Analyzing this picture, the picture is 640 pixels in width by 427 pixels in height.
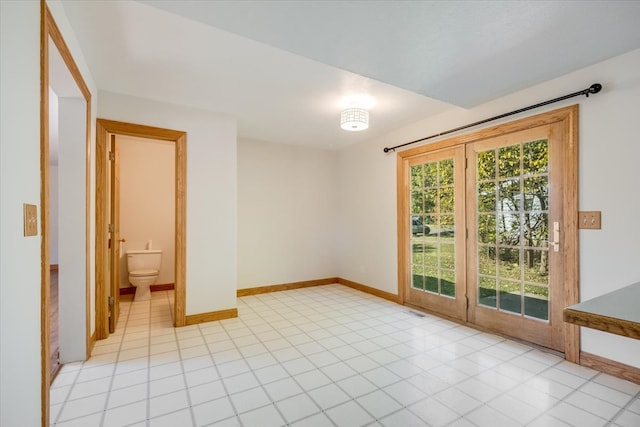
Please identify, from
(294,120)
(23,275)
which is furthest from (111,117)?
(23,275)

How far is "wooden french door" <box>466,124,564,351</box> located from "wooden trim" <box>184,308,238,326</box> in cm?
277

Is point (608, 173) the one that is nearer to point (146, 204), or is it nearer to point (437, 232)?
point (437, 232)

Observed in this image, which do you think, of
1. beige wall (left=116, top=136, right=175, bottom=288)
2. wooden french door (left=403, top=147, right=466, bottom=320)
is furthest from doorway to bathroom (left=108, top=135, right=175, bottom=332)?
wooden french door (left=403, top=147, right=466, bottom=320)

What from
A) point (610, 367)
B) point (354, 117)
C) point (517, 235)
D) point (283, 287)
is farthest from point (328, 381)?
point (283, 287)

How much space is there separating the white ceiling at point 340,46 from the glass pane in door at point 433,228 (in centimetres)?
91

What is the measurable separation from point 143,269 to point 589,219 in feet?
17.5

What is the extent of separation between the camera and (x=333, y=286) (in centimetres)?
529

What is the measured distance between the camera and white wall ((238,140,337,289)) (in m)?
4.77

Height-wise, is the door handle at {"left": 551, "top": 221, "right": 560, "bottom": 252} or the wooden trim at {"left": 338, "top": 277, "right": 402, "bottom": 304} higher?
the door handle at {"left": 551, "top": 221, "right": 560, "bottom": 252}

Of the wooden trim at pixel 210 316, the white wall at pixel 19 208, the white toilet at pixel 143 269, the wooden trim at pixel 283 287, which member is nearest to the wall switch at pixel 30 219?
the white wall at pixel 19 208

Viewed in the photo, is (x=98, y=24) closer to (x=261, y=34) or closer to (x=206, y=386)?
(x=261, y=34)

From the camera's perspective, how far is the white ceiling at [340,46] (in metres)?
1.69

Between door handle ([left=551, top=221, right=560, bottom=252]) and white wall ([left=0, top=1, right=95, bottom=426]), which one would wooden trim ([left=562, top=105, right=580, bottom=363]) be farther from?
white wall ([left=0, top=1, right=95, bottom=426])

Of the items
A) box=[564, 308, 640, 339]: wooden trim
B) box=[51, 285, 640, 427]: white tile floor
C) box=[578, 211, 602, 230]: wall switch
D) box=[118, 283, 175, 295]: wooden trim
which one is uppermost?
box=[578, 211, 602, 230]: wall switch
